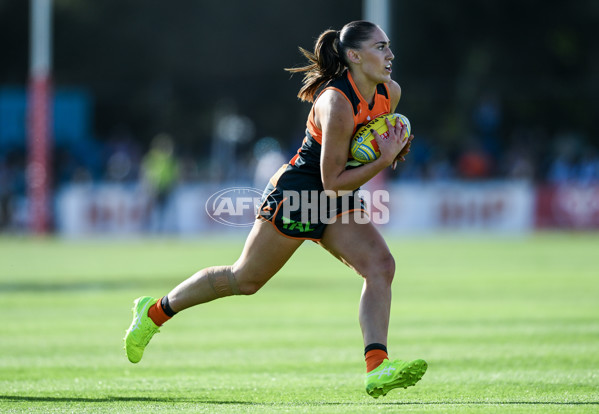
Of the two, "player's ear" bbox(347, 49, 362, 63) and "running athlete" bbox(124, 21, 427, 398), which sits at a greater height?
"player's ear" bbox(347, 49, 362, 63)

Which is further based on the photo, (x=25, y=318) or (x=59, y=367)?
(x=25, y=318)

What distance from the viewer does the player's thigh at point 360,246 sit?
6.71 meters

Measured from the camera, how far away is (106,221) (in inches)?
1152

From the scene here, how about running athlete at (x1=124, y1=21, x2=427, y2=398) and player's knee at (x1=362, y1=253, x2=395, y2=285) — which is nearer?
running athlete at (x1=124, y1=21, x2=427, y2=398)

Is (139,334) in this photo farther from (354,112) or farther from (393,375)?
(354,112)

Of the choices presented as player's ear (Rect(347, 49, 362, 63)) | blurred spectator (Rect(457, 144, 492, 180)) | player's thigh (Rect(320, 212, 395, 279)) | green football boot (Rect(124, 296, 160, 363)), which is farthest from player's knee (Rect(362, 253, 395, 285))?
blurred spectator (Rect(457, 144, 492, 180))

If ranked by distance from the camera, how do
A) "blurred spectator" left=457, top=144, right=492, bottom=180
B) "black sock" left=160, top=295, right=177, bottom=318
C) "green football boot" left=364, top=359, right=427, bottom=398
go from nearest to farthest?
"green football boot" left=364, top=359, right=427, bottom=398
"black sock" left=160, top=295, right=177, bottom=318
"blurred spectator" left=457, top=144, right=492, bottom=180

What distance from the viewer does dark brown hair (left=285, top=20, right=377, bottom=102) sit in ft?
22.4

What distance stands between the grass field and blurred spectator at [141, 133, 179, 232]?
891cm

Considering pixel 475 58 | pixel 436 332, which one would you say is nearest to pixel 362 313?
pixel 436 332

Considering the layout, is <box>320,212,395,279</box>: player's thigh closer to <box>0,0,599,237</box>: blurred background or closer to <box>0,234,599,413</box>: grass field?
<box>0,234,599,413</box>: grass field

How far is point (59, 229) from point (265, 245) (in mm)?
23534

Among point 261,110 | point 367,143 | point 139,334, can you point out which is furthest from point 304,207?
point 261,110

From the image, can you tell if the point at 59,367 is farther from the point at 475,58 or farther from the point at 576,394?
the point at 475,58
